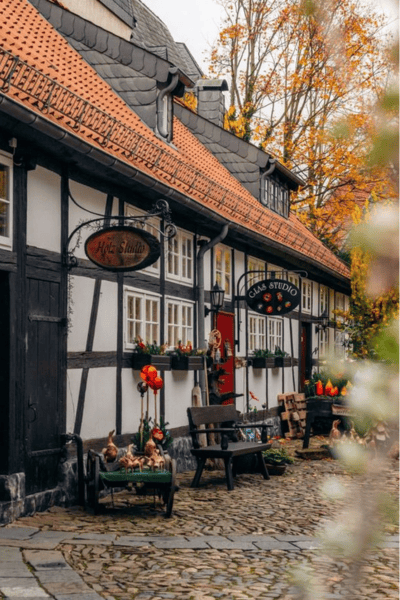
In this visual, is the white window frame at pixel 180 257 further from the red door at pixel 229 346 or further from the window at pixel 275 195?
the window at pixel 275 195

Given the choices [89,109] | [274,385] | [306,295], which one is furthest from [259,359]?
[89,109]

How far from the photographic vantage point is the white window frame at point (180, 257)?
11.9 m

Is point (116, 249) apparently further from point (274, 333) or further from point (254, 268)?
point (274, 333)

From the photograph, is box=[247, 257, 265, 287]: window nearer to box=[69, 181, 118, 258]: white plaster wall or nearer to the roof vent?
the roof vent

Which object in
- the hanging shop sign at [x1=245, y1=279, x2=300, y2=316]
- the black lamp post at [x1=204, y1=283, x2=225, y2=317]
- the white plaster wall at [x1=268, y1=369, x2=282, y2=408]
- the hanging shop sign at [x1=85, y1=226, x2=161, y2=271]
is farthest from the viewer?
the white plaster wall at [x1=268, y1=369, x2=282, y2=408]

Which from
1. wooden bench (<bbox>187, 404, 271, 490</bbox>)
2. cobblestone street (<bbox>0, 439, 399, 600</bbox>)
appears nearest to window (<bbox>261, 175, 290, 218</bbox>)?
wooden bench (<bbox>187, 404, 271, 490</bbox>)

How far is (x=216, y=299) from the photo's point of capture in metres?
13.1

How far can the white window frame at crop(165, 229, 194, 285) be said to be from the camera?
1189cm

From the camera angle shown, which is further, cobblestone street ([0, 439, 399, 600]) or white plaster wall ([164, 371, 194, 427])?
white plaster wall ([164, 371, 194, 427])

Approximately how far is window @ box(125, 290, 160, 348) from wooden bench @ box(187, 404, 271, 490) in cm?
105

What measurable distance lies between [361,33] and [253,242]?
545 inches

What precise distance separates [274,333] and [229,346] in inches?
148

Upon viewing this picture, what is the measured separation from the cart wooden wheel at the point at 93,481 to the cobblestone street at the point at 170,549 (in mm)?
136

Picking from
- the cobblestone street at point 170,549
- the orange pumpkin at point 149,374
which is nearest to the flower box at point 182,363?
the orange pumpkin at point 149,374
